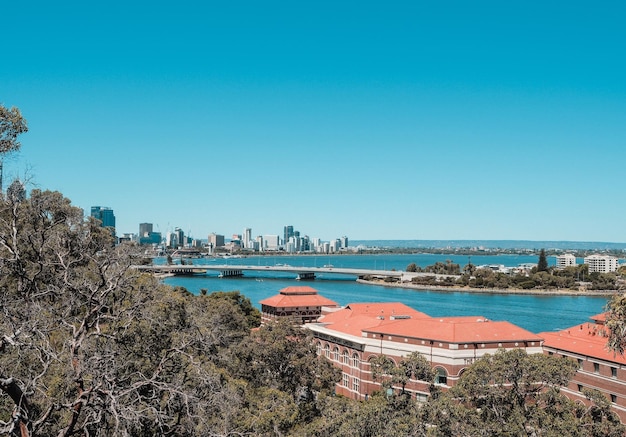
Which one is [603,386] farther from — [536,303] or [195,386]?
[536,303]

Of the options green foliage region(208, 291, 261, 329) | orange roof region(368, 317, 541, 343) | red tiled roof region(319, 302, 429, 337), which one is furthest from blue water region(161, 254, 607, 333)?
orange roof region(368, 317, 541, 343)

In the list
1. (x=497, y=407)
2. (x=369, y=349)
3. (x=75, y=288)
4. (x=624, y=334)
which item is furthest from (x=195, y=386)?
(x=369, y=349)

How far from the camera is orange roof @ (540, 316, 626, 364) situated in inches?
945

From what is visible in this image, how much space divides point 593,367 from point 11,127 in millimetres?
24308

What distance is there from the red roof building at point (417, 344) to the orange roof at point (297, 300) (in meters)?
12.1

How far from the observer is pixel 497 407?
52.7 feet

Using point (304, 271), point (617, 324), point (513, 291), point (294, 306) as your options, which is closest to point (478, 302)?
point (513, 291)

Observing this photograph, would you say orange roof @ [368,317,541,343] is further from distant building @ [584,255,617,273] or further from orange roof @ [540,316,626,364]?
distant building @ [584,255,617,273]

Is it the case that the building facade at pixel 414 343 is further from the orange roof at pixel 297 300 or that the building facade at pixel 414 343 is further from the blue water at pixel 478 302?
the blue water at pixel 478 302

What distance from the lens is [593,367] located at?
79.5ft

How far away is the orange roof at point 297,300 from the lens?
45241mm

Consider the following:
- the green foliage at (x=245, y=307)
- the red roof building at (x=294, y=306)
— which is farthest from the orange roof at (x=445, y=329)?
the green foliage at (x=245, y=307)

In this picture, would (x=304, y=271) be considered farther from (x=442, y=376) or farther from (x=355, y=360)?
(x=442, y=376)

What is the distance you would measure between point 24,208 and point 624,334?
15280 millimetres
